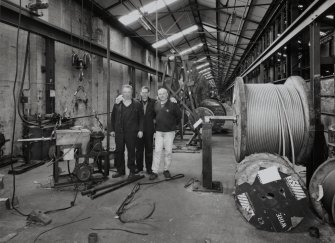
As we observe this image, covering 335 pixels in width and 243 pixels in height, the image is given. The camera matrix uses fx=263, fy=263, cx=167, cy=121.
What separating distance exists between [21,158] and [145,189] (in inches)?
163

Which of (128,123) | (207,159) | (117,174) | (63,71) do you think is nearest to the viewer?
(207,159)

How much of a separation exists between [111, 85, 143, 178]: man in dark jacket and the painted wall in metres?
2.75

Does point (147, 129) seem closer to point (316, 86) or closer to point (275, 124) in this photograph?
point (275, 124)

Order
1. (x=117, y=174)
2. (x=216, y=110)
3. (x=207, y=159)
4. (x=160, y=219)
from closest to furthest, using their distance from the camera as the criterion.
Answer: (x=160, y=219) < (x=207, y=159) < (x=117, y=174) < (x=216, y=110)

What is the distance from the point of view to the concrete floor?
9.76 ft

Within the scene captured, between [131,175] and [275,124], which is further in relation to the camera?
[131,175]

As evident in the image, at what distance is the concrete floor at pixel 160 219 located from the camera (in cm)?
297

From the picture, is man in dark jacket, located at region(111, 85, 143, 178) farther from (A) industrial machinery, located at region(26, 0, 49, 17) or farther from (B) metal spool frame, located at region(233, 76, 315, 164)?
(A) industrial machinery, located at region(26, 0, 49, 17)

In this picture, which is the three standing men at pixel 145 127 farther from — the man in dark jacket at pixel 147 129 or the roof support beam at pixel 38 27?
the roof support beam at pixel 38 27

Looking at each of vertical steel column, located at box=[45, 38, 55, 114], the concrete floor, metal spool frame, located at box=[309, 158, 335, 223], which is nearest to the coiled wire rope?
metal spool frame, located at box=[309, 158, 335, 223]

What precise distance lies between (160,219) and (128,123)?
2.21 meters

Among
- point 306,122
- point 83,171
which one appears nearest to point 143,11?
point 83,171

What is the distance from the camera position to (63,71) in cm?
898

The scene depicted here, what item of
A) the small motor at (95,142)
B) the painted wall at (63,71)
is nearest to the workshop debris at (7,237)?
the small motor at (95,142)
